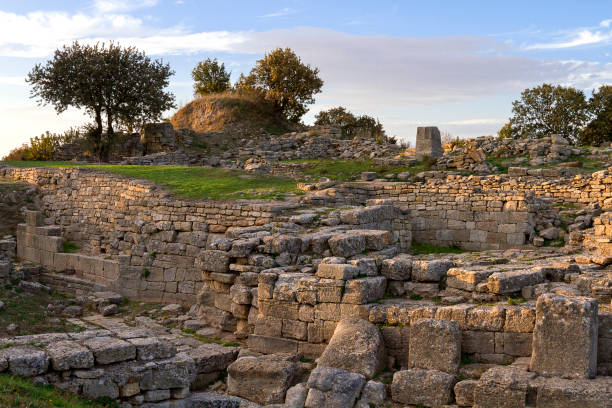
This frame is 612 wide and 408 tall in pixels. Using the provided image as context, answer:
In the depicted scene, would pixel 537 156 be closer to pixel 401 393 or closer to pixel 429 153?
pixel 429 153

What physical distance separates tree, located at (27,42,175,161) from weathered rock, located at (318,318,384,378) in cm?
2402

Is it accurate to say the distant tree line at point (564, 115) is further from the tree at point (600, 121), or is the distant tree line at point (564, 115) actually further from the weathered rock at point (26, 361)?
the weathered rock at point (26, 361)

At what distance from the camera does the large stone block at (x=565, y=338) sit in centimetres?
660

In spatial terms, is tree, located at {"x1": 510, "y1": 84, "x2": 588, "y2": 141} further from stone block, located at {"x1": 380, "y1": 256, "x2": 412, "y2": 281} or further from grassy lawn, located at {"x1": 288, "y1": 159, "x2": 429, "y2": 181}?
stone block, located at {"x1": 380, "y1": 256, "x2": 412, "y2": 281}

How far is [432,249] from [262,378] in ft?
26.3

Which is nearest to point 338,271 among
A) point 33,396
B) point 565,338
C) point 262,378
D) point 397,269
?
point 397,269

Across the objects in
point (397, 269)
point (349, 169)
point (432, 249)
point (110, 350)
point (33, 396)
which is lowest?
point (33, 396)

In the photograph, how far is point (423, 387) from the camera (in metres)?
6.97

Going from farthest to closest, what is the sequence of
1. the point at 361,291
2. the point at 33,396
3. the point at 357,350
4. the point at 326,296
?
the point at 326,296 < the point at 361,291 < the point at 357,350 < the point at 33,396

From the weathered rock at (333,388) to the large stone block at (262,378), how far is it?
1.67ft

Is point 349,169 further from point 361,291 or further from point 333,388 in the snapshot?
point 333,388

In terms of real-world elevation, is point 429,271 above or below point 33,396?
above

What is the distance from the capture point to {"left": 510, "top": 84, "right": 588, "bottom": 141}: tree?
105 feet

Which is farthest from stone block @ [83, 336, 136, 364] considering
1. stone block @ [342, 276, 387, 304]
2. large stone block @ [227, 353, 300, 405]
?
stone block @ [342, 276, 387, 304]
